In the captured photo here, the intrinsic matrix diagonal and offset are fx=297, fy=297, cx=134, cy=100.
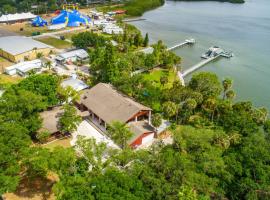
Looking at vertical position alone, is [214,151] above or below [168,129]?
above

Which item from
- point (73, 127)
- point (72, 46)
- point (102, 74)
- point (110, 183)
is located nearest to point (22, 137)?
point (73, 127)

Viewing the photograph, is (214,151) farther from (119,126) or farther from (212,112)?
(212,112)

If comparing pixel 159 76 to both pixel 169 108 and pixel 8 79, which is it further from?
pixel 8 79

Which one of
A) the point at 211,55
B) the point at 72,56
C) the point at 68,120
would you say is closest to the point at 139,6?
the point at 211,55

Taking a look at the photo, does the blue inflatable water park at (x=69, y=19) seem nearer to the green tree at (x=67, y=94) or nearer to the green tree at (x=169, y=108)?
the green tree at (x=67, y=94)

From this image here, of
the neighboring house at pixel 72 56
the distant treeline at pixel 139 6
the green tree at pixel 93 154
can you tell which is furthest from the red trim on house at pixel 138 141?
the distant treeline at pixel 139 6
